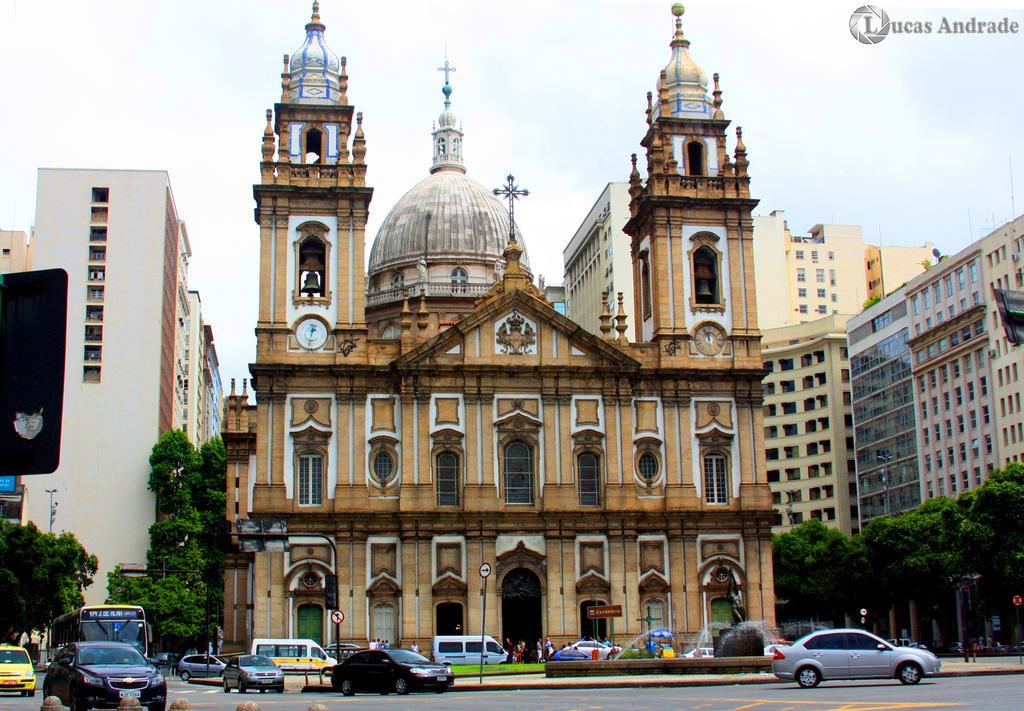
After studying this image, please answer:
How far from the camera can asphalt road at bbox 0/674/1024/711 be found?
70.5 feet

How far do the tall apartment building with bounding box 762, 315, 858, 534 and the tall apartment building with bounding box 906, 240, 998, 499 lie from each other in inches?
461

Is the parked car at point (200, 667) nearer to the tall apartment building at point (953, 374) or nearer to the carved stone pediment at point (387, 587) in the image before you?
the carved stone pediment at point (387, 587)

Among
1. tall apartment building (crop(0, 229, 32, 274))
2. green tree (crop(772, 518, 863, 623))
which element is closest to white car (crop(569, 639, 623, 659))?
green tree (crop(772, 518, 863, 623))

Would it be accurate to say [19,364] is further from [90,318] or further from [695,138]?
[90,318]

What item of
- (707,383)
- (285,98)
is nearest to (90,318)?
(285,98)

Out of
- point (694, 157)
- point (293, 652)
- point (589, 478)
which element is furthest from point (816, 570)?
point (293, 652)

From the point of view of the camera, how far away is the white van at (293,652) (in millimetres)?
43625

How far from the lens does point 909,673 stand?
28.2 metres

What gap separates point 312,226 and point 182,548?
100 ft

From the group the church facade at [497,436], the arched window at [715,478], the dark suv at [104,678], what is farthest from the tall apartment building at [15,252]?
the dark suv at [104,678]

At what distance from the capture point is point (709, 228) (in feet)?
185

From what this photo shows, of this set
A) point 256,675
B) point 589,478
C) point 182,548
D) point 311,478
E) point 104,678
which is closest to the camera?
point 104,678

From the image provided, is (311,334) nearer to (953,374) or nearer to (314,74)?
(314,74)

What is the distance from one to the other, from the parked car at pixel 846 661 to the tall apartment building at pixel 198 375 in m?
83.5
